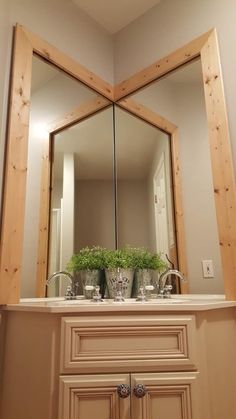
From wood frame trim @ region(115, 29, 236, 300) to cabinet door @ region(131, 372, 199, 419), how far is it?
0.44 m

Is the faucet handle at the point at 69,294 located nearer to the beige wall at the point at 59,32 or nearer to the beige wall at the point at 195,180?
the beige wall at the point at 195,180

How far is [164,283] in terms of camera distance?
1644mm

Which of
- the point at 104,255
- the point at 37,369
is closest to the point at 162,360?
the point at 37,369

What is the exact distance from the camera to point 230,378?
3.51 feet

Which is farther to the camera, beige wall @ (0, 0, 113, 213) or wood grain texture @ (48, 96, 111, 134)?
wood grain texture @ (48, 96, 111, 134)

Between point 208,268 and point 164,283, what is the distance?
0.89 ft

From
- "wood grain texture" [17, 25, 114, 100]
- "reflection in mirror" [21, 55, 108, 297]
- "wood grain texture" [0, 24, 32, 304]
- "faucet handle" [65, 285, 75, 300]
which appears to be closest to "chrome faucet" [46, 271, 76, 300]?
"faucet handle" [65, 285, 75, 300]

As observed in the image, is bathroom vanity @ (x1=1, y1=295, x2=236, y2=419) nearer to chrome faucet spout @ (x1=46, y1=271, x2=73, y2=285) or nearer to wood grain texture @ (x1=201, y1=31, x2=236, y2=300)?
wood grain texture @ (x1=201, y1=31, x2=236, y2=300)

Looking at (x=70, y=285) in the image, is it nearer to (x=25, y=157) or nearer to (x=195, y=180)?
(x=25, y=157)

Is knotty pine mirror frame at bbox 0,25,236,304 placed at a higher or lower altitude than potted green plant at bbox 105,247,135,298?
higher

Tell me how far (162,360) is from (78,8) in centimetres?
210

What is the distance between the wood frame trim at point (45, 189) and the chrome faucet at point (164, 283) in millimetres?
610

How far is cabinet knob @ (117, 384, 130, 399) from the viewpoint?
0.95 m

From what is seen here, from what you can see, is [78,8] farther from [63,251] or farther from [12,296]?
[12,296]
